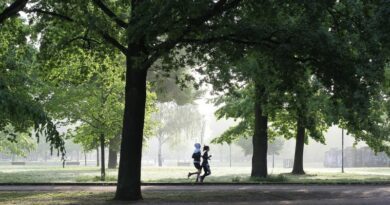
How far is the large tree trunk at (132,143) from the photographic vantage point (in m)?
14.8

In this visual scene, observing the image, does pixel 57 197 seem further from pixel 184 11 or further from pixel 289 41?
pixel 289 41

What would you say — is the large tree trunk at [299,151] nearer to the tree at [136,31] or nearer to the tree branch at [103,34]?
the tree at [136,31]

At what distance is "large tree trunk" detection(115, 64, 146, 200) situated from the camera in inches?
581

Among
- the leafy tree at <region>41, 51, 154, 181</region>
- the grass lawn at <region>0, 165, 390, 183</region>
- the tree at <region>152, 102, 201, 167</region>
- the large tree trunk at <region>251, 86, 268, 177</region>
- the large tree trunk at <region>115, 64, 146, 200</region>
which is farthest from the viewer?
the tree at <region>152, 102, 201, 167</region>

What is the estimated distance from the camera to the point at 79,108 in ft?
82.0

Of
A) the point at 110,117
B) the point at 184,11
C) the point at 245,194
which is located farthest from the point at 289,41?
the point at 110,117

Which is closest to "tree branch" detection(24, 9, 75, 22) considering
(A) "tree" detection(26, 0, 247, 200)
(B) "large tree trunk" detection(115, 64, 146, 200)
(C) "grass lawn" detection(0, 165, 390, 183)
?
(A) "tree" detection(26, 0, 247, 200)

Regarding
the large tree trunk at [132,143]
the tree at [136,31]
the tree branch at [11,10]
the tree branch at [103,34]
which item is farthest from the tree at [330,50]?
the tree branch at [11,10]

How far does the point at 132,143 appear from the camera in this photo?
48.7 ft

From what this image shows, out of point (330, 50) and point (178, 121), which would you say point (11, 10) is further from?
point (178, 121)

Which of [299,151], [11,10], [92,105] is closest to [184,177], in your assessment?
[92,105]

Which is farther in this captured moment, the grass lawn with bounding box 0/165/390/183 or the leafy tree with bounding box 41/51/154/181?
the leafy tree with bounding box 41/51/154/181

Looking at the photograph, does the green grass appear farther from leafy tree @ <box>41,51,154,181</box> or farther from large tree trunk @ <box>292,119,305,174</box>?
large tree trunk @ <box>292,119,305,174</box>

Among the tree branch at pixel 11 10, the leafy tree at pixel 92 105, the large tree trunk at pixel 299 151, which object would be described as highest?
the tree branch at pixel 11 10
